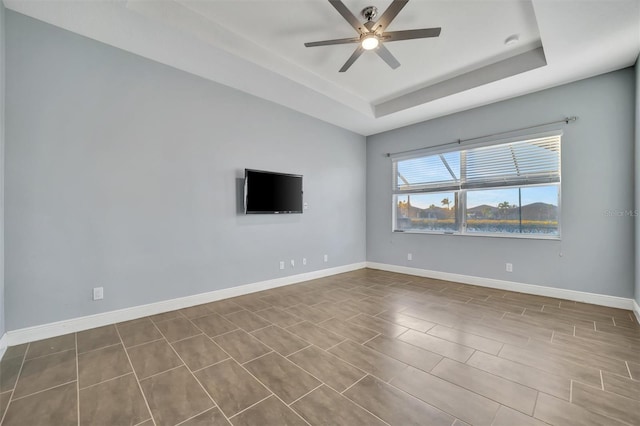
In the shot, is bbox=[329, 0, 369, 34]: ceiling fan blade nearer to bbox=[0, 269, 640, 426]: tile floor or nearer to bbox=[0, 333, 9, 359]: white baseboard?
bbox=[0, 269, 640, 426]: tile floor

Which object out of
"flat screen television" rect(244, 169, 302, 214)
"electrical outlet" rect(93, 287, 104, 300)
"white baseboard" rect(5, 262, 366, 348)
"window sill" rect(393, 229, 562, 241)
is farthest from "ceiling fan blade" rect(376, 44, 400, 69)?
"electrical outlet" rect(93, 287, 104, 300)

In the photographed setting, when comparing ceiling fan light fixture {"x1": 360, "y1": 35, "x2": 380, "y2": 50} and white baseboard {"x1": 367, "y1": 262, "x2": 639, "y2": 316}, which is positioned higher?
ceiling fan light fixture {"x1": 360, "y1": 35, "x2": 380, "y2": 50}

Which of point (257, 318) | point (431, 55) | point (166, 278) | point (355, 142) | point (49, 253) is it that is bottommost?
point (257, 318)

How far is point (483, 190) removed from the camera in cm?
440

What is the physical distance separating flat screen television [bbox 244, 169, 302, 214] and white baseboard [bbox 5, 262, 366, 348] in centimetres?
111

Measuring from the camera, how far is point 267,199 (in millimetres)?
4055

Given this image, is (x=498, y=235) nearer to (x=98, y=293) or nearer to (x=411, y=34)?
(x=411, y=34)

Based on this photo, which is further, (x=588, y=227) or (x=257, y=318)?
(x=588, y=227)

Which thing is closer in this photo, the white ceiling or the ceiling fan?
the ceiling fan

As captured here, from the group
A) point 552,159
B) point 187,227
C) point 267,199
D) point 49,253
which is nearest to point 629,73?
point 552,159

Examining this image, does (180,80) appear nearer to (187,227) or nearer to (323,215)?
(187,227)

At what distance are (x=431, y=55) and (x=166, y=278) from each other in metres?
4.18

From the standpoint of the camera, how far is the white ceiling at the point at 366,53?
2.43m

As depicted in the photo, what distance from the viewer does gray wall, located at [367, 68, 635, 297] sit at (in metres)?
3.24
